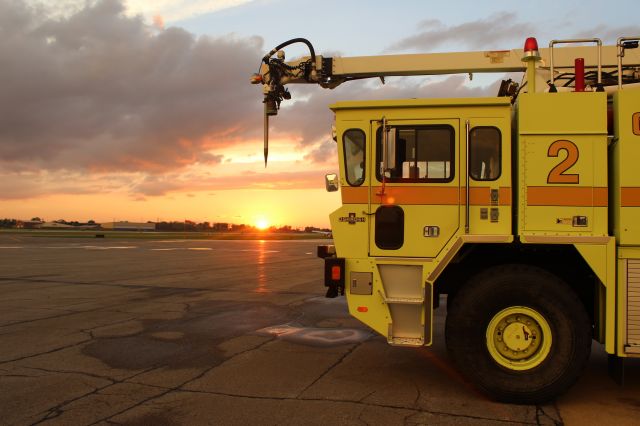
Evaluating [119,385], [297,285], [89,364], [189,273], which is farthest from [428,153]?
[189,273]

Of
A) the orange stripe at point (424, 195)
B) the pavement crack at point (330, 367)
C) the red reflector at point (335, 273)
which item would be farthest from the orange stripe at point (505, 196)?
the pavement crack at point (330, 367)

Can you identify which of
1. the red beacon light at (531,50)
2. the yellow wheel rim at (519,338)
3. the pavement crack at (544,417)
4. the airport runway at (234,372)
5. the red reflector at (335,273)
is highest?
the red beacon light at (531,50)

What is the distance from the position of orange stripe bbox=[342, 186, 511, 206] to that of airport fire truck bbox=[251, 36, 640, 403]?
0.01 meters

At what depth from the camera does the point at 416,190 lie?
5645 millimetres

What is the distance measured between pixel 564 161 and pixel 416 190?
1536 mm

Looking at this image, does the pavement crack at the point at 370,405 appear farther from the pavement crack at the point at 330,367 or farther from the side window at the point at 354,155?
the side window at the point at 354,155

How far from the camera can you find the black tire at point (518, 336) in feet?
16.9

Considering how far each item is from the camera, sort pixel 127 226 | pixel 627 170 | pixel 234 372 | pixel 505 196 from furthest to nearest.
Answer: pixel 127 226 → pixel 234 372 → pixel 505 196 → pixel 627 170

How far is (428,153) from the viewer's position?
566 centimetres

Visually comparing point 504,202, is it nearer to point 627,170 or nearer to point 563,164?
point 563,164

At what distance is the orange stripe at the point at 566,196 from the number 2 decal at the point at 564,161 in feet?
0.27

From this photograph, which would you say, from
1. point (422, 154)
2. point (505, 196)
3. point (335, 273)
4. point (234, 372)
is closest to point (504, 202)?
point (505, 196)

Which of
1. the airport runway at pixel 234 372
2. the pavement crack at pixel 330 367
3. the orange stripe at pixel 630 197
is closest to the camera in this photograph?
the airport runway at pixel 234 372

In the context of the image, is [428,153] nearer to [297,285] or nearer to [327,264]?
[327,264]
